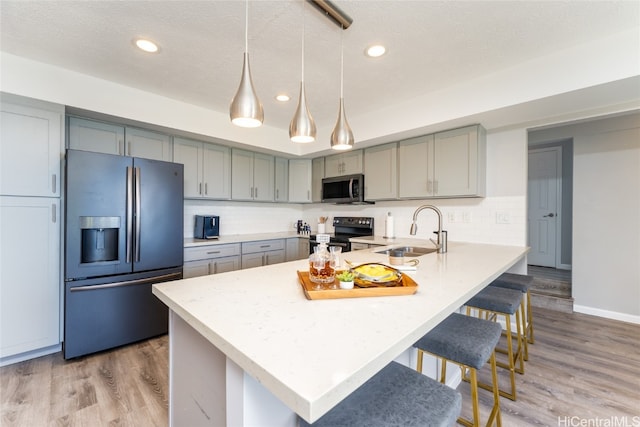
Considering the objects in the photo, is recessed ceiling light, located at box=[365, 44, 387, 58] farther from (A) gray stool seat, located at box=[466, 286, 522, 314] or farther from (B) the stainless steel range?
(B) the stainless steel range

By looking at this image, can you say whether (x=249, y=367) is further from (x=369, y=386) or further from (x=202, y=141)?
(x=202, y=141)

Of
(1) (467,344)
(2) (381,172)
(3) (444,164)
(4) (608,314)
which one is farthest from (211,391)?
(4) (608,314)

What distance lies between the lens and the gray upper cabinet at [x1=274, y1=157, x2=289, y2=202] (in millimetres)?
4121

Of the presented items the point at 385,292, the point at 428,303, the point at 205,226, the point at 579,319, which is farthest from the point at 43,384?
the point at 579,319

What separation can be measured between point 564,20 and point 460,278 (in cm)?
170

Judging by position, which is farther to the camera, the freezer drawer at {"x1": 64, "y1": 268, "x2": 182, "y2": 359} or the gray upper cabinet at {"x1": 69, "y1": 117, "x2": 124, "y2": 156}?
the gray upper cabinet at {"x1": 69, "y1": 117, "x2": 124, "y2": 156}

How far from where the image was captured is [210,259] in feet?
10.1

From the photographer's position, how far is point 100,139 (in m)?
2.61

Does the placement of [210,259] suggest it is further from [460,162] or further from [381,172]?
[460,162]

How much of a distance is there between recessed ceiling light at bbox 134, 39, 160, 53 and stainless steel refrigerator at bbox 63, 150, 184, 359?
2.98 ft

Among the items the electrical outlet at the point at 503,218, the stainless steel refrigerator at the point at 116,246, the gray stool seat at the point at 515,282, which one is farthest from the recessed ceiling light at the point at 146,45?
the electrical outlet at the point at 503,218

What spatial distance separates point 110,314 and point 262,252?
1650 mm

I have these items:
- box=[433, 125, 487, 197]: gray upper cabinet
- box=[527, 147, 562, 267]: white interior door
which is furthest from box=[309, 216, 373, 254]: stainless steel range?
box=[527, 147, 562, 267]: white interior door

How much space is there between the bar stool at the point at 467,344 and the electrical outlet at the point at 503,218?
1.80m
